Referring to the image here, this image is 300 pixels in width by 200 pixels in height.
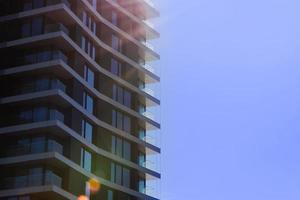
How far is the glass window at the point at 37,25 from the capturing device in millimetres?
69938

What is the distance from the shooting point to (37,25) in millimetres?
70438

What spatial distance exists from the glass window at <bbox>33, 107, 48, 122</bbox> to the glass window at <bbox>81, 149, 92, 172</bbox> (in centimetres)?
615

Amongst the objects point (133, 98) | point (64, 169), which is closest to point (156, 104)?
point (133, 98)

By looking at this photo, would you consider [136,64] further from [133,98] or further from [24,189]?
[24,189]

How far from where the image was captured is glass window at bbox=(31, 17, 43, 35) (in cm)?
6994

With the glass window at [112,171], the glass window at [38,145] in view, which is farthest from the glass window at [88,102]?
the glass window at [38,145]

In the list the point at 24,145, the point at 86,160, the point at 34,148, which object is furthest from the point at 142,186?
the point at 24,145

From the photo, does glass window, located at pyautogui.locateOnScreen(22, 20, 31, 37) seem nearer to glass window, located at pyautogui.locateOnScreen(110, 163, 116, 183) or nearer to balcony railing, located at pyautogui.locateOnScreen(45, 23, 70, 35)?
balcony railing, located at pyautogui.locateOnScreen(45, 23, 70, 35)

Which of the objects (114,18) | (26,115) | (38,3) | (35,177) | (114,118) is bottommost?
(35,177)

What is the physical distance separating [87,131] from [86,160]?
335 centimetres

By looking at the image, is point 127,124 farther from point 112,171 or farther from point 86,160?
point 86,160

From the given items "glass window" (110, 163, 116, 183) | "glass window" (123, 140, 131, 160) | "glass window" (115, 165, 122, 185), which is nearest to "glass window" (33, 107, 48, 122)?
"glass window" (110, 163, 116, 183)

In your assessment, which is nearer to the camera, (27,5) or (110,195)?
(27,5)

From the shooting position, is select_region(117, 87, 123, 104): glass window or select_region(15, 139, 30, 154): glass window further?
select_region(117, 87, 123, 104): glass window
